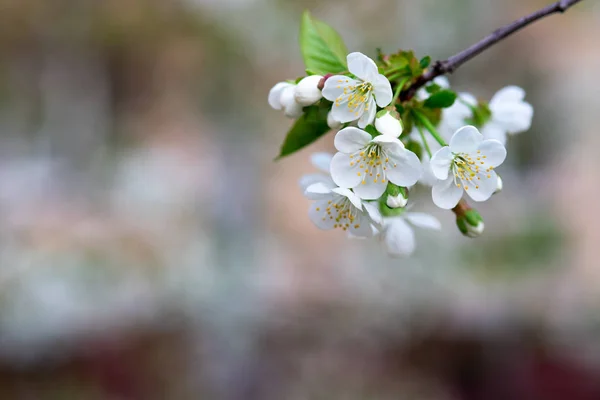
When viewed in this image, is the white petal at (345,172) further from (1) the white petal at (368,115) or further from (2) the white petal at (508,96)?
(2) the white petal at (508,96)

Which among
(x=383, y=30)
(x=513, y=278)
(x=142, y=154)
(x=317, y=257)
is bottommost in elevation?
(x=513, y=278)

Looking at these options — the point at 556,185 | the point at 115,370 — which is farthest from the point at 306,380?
the point at 556,185

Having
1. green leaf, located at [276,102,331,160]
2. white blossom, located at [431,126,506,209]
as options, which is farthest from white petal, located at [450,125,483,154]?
green leaf, located at [276,102,331,160]

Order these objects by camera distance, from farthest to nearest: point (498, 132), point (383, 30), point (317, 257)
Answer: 1. point (317, 257)
2. point (383, 30)
3. point (498, 132)

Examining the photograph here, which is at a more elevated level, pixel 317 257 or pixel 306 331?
pixel 317 257

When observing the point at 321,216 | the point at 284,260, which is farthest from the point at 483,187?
the point at 284,260

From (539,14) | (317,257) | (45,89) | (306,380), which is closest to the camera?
(539,14)

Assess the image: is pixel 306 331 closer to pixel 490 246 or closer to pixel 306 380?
pixel 306 380

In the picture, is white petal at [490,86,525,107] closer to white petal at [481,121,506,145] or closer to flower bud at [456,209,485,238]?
white petal at [481,121,506,145]

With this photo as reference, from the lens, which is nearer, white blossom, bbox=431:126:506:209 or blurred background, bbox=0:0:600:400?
white blossom, bbox=431:126:506:209
